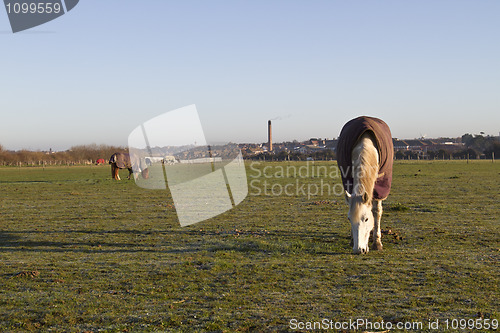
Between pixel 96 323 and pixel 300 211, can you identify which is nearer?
pixel 96 323

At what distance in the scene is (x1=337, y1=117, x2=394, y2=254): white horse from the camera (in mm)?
8922

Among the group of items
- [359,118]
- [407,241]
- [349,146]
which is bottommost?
[407,241]

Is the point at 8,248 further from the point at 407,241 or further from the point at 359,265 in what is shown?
the point at 407,241

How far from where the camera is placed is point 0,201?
905 inches

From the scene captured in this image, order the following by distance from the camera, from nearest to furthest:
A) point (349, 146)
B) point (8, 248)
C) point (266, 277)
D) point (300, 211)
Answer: point (266, 277) < point (349, 146) < point (8, 248) < point (300, 211)

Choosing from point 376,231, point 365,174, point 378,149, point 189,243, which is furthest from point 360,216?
point 189,243

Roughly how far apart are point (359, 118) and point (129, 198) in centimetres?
1626

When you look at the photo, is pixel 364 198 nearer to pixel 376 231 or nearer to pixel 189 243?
pixel 376 231

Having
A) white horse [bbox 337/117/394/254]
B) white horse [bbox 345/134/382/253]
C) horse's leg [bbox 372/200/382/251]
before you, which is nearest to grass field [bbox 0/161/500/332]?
→ horse's leg [bbox 372/200/382/251]

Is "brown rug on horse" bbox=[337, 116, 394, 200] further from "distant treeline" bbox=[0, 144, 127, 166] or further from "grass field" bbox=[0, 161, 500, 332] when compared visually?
"distant treeline" bbox=[0, 144, 127, 166]

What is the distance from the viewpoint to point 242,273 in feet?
26.6

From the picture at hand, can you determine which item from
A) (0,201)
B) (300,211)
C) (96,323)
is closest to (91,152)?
(0,201)

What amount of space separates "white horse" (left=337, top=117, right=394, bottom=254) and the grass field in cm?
58

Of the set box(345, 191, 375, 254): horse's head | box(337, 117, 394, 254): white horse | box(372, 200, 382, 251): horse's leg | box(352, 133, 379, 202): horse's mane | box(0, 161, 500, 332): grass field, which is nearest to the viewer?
box(0, 161, 500, 332): grass field
